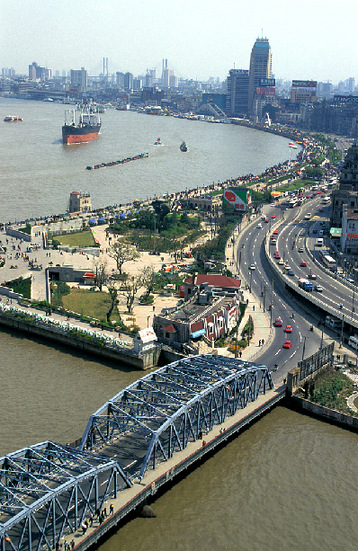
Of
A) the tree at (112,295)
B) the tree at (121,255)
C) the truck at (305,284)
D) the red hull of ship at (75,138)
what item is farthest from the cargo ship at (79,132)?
the truck at (305,284)

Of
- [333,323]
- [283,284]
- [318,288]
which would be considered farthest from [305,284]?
[333,323]

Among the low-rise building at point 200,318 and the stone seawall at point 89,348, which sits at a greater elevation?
the low-rise building at point 200,318

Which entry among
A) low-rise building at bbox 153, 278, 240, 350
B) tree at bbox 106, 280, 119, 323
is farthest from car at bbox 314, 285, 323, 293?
tree at bbox 106, 280, 119, 323

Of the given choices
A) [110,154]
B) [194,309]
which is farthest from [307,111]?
[194,309]

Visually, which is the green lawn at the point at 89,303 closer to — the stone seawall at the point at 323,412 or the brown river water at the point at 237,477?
the brown river water at the point at 237,477

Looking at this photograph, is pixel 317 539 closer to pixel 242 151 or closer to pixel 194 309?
pixel 194 309

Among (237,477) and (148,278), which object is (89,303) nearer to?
(148,278)
